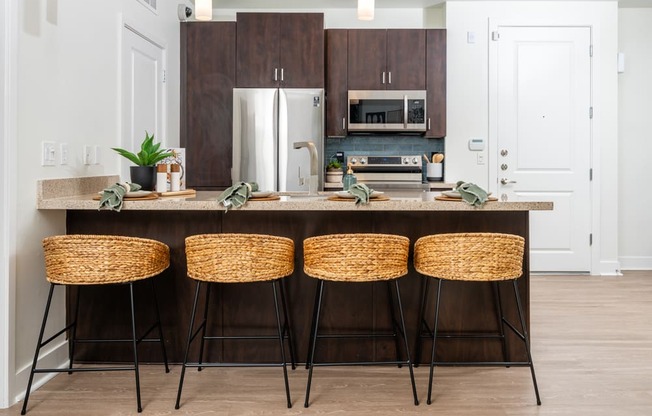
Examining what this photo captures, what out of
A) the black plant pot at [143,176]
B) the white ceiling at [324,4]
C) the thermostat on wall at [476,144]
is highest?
the white ceiling at [324,4]

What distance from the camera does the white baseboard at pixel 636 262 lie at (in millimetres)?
5496

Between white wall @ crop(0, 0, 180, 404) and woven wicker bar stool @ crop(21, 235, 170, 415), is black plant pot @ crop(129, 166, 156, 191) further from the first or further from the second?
woven wicker bar stool @ crop(21, 235, 170, 415)

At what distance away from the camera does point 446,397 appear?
Result: 239cm

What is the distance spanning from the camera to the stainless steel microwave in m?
4.90

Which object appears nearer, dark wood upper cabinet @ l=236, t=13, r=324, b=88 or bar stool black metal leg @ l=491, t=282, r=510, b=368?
bar stool black metal leg @ l=491, t=282, r=510, b=368

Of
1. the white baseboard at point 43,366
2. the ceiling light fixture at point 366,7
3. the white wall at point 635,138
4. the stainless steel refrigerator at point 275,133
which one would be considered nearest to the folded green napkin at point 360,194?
the ceiling light fixture at point 366,7

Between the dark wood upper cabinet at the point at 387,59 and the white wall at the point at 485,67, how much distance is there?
1.37ft

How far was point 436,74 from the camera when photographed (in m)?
4.95

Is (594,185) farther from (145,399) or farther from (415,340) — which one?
(145,399)

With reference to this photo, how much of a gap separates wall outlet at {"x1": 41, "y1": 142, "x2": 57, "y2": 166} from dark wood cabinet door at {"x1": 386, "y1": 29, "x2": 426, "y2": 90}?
10.2 ft

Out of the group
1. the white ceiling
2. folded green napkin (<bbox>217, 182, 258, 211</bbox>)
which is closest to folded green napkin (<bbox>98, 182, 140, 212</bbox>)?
folded green napkin (<bbox>217, 182, 258, 211</bbox>)

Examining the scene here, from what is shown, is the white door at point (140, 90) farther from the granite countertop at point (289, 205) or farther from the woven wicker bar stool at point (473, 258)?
the woven wicker bar stool at point (473, 258)

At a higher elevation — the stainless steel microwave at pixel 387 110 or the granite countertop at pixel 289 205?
the stainless steel microwave at pixel 387 110

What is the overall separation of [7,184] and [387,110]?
333cm
